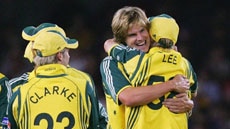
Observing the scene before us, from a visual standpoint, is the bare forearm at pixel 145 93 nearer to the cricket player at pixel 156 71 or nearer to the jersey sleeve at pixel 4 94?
the cricket player at pixel 156 71

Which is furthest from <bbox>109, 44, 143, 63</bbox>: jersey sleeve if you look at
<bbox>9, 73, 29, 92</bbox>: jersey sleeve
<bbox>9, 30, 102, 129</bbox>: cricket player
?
<bbox>9, 73, 29, 92</bbox>: jersey sleeve

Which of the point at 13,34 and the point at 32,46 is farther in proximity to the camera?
the point at 13,34

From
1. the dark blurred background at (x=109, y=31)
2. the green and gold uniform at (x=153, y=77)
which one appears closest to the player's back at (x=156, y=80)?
the green and gold uniform at (x=153, y=77)

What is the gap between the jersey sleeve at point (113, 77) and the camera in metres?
6.63

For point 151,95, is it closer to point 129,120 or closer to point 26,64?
point 129,120

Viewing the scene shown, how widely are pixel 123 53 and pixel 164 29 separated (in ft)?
1.10

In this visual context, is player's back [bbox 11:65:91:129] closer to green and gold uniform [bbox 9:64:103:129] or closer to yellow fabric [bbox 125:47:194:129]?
green and gold uniform [bbox 9:64:103:129]

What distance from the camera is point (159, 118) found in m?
6.55

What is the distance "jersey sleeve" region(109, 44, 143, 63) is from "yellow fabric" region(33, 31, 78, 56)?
0.38 m

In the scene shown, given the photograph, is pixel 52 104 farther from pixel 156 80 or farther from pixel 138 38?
pixel 138 38

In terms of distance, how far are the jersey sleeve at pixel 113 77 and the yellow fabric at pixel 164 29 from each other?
13.2 inches

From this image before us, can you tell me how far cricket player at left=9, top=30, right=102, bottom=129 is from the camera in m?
6.30

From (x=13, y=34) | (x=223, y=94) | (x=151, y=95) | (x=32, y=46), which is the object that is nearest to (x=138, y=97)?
(x=151, y=95)

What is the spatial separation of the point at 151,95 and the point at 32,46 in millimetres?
926
